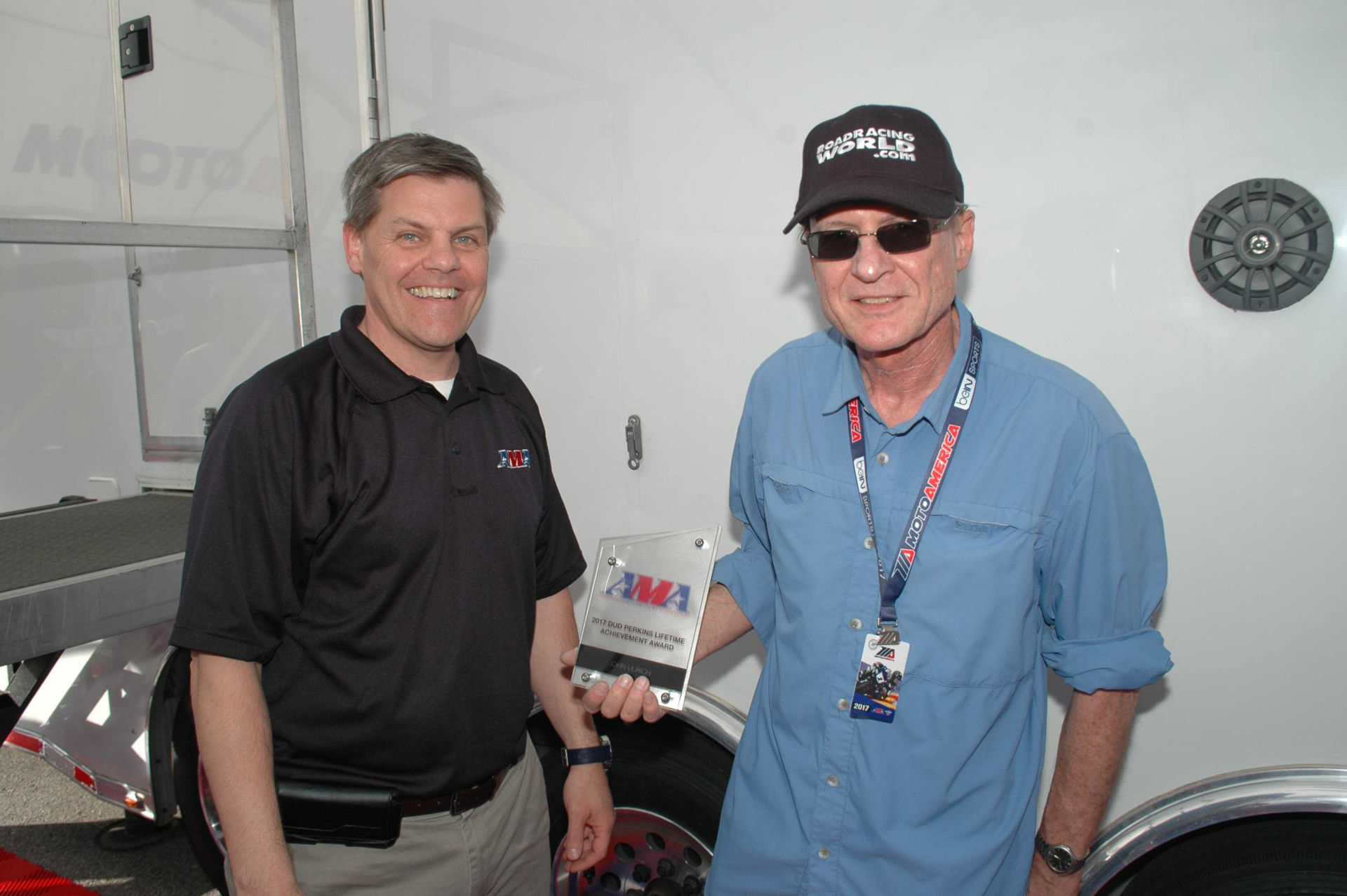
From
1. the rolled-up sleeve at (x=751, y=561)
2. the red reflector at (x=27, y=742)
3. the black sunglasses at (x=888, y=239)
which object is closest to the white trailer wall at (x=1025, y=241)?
the rolled-up sleeve at (x=751, y=561)

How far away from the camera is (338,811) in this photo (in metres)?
1.68

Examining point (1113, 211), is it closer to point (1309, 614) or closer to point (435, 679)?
point (1309, 614)

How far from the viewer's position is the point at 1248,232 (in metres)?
1.68

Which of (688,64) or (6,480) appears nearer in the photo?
(688,64)

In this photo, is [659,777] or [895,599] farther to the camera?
[659,777]

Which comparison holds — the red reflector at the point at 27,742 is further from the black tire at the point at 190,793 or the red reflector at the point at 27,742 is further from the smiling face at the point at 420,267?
the smiling face at the point at 420,267

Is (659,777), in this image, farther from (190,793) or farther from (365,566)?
(190,793)

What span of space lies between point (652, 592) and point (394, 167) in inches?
38.7

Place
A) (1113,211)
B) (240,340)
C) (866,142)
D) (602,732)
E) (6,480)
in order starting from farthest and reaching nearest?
(6,480) → (240,340) → (602,732) → (1113,211) → (866,142)

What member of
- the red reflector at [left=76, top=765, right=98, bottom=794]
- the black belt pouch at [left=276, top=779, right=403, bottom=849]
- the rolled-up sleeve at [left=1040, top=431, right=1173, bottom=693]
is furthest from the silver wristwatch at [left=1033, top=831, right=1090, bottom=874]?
the red reflector at [left=76, top=765, right=98, bottom=794]

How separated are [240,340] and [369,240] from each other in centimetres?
160

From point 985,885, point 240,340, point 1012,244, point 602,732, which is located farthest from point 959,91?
point 240,340

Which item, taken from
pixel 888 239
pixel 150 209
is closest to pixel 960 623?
pixel 888 239

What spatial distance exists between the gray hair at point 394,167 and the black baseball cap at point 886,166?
74 centimetres
